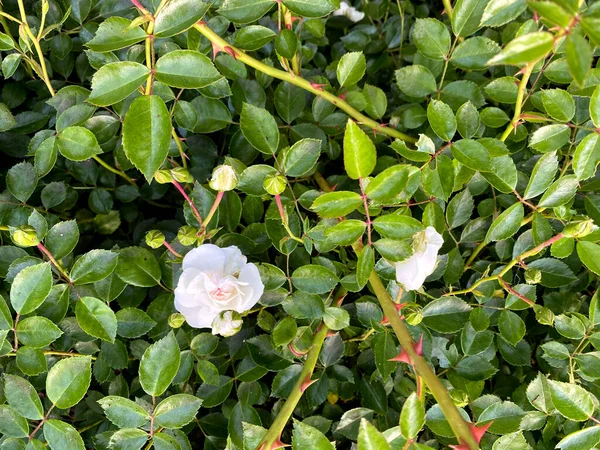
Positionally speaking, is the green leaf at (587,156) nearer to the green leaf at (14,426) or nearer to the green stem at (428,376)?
the green stem at (428,376)

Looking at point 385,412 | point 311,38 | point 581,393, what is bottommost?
point 385,412

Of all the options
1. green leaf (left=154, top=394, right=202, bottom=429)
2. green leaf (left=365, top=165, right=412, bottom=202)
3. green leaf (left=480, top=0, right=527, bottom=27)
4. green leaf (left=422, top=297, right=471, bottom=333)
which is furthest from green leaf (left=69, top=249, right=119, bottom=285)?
green leaf (left=480, top=0, right=527, bottom=27)

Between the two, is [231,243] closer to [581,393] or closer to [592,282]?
[581,393]

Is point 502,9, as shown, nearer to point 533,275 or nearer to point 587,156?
point 587,156

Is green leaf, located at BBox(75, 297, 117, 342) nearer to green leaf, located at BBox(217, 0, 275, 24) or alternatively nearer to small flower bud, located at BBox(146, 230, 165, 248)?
small flower bud, located at BBox(146, 230, 165, 248)

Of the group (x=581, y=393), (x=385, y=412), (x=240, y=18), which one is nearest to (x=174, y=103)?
(x=240, y=18)

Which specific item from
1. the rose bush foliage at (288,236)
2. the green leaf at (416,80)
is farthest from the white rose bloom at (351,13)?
the green leaf at (416,80)
